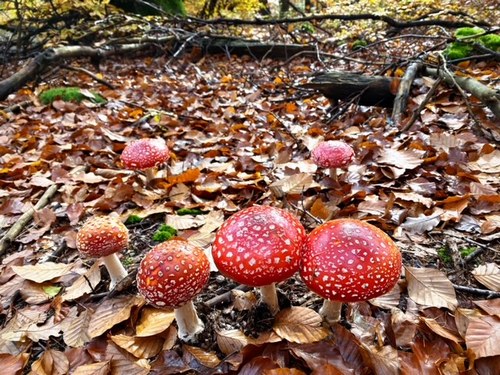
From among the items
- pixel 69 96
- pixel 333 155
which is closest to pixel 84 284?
pixel 333 155

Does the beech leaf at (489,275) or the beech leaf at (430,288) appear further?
the beech leaf at (489,275)

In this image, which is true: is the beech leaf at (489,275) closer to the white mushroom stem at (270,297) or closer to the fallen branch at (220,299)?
the white mushroom stem at (270,297)

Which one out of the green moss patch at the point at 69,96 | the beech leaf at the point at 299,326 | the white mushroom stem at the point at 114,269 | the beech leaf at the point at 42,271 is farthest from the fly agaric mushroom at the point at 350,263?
the green moss patch at the point at 69,96

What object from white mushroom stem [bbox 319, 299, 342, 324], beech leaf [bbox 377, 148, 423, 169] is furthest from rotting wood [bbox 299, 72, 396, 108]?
white mushroom stem [bbox 319, 299, 342, 324]

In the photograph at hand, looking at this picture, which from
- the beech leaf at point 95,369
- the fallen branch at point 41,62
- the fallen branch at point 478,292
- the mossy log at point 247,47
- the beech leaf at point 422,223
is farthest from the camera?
the mossy log at point 247,47

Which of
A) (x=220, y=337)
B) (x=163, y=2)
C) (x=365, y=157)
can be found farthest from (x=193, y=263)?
(x=163, y=2)
